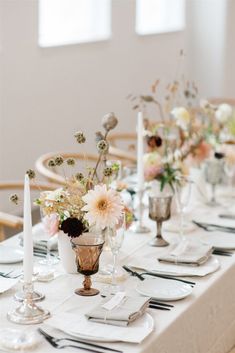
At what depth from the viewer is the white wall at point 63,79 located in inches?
233

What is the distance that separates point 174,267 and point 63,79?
3845 millimetres

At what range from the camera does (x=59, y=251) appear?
2762 mm

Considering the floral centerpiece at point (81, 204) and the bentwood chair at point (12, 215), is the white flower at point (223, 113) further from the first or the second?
the floral centerpiece at point (81, 204)

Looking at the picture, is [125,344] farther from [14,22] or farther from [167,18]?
[167,18]

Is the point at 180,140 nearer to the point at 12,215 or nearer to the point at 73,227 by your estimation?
the point at 12,215

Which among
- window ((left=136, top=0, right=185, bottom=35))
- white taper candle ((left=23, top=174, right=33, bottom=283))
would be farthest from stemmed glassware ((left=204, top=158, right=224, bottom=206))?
window ((left=136, top=0, right=185, bottom=35))

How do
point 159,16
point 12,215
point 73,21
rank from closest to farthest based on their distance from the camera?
point 12,215
point 73,21
point 159,16

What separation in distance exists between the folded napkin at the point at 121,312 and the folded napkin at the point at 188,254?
468mm

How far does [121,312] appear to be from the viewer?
2.30 m

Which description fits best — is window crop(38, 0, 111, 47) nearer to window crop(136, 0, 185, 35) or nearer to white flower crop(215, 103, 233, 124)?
window crop(136, 0, 185, 35)

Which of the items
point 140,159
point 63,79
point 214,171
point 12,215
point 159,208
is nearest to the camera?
point 159,208

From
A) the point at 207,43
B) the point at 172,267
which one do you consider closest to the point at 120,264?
the point at 172,267

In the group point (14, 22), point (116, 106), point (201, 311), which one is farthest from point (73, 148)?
point (201, 311)

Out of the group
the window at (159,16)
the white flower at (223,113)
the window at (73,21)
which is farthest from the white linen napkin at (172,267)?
the window at (159,16)
